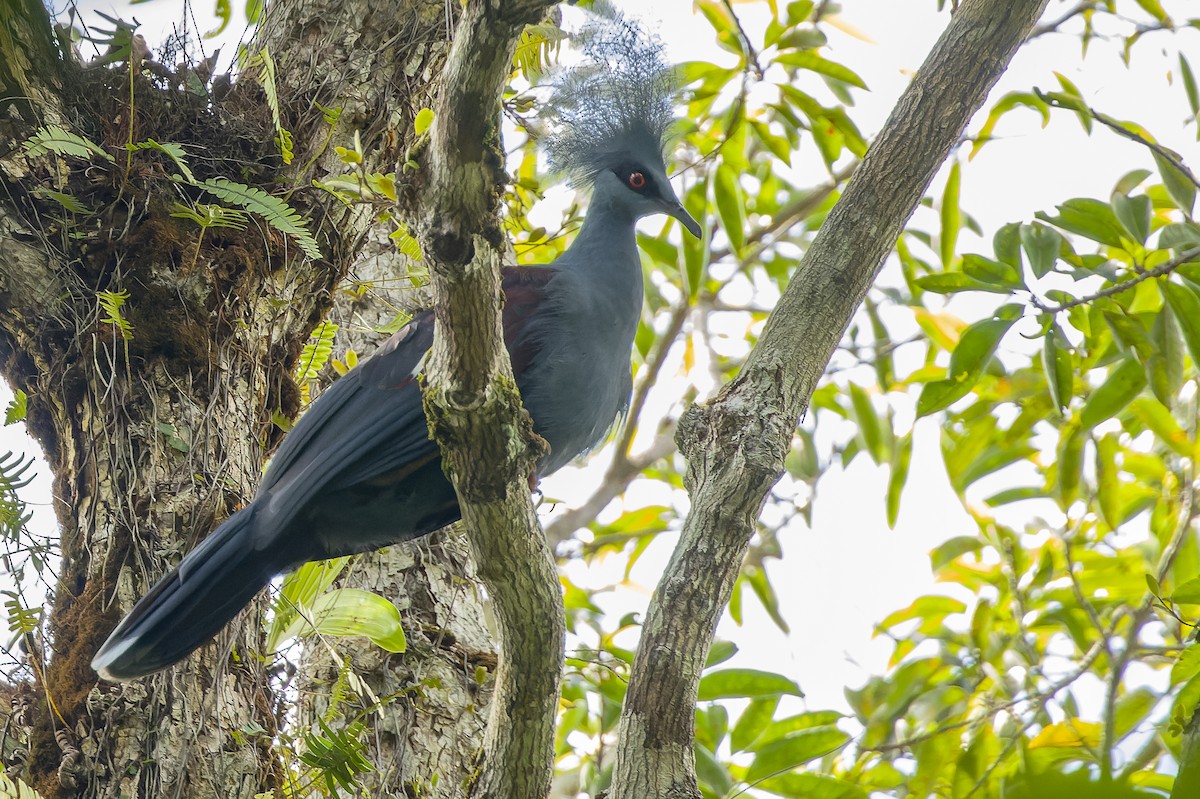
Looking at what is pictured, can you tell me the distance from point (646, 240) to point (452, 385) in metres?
2.75

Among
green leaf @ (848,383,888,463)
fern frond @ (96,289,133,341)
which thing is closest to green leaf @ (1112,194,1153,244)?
green leaf @ (848,383,888,463)

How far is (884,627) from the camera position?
394 centimetres

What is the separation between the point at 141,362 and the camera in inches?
103

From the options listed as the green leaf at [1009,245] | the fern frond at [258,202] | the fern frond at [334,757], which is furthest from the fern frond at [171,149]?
the green leaf at [1009,245]

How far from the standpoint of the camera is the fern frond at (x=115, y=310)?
248 centimetres

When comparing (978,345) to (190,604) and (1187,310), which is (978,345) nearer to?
(1187,310)

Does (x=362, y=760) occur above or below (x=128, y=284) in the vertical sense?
below

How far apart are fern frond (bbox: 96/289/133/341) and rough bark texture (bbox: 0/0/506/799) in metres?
0.03

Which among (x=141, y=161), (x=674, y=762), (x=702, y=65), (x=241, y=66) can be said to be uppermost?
(x=702, y=65)

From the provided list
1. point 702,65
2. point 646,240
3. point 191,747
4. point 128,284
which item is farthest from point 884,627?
point 128,284

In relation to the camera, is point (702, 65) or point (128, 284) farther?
point (702, 65)

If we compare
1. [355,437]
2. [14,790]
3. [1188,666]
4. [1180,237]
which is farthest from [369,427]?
[1180,237]

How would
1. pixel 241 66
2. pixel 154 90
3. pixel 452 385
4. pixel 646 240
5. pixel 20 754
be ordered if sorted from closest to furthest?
pixel 452 385
pixel 20 754
pixel 154 90
pixel 241 66
pixel 646 240

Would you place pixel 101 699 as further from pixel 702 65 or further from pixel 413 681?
pixel 702 65
